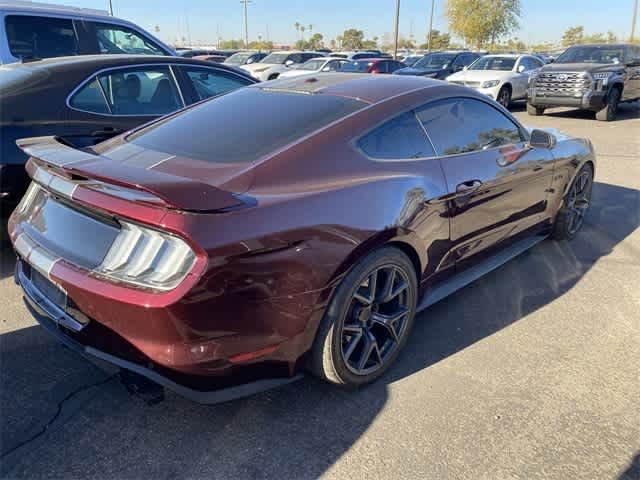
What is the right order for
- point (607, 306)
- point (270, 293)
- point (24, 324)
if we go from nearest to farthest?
point (270, 293)
point (24, 324)
point (607, 306)

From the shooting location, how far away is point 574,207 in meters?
4.71

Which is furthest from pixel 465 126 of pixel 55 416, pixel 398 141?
pixel 55 416

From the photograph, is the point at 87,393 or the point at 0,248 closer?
the point at 87,393

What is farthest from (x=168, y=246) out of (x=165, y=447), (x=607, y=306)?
(x=607, y=306)

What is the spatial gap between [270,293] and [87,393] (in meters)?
1.23

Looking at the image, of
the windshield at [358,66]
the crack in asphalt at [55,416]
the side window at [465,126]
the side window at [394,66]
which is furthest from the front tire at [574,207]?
the side window at [394,66]

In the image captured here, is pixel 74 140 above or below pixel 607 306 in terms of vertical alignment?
above

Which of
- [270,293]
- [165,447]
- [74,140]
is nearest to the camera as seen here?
[270,293]

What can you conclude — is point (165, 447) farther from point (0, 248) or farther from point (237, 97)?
point (0, 248)

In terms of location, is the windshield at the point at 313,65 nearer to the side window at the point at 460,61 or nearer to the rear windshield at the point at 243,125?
the side window at the point at 460,61

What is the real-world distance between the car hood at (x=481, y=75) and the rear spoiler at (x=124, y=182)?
13552mm

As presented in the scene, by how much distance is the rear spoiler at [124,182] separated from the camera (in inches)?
73.5

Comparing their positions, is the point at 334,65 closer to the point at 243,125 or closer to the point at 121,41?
the point at 121,41

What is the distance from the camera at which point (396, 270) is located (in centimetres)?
270
